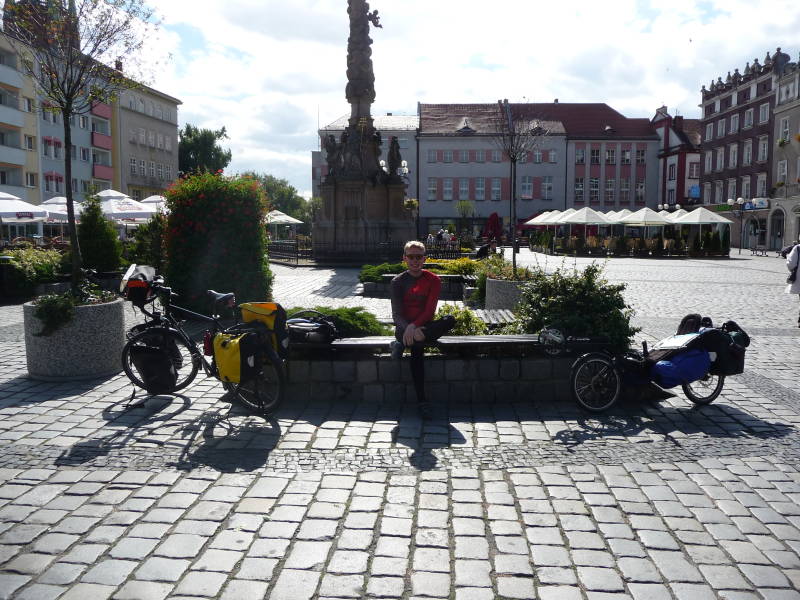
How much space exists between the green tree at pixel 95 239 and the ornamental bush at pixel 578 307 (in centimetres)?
1412

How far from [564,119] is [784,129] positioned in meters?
22.0

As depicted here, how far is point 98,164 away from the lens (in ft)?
208

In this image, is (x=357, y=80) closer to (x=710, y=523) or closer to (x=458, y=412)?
(x=458, y=412)

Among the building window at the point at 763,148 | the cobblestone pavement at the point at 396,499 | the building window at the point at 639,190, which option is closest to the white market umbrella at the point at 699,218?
the building window at the point at 763,148

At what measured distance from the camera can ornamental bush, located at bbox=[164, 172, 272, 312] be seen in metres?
11.9

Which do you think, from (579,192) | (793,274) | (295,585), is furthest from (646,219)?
(295,585)

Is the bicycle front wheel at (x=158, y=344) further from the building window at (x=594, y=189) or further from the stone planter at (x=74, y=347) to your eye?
the building window at (x=594, y=189)

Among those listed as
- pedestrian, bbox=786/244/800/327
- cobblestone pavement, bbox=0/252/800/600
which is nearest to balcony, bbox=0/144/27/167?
cobblestone pavement, bbox=0/252/800/600

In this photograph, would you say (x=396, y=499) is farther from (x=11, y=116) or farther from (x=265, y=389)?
(x=11, y=116)

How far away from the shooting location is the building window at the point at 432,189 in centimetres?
7256

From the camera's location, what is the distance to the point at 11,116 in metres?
47.7

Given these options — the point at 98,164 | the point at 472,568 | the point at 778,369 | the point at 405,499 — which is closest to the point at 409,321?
the point at 405,499

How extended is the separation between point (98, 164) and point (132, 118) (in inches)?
312

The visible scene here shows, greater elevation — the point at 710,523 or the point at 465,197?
the point at 465,197
